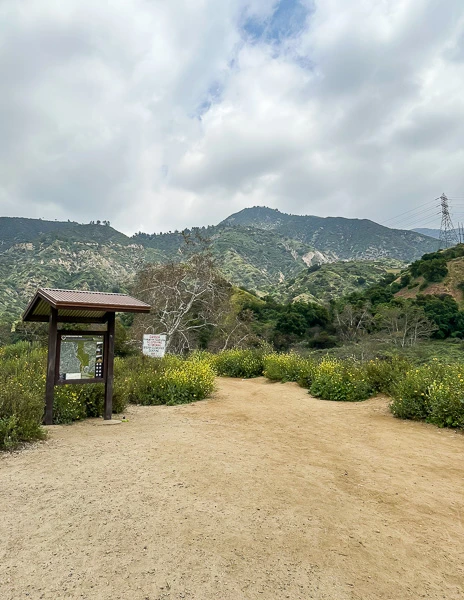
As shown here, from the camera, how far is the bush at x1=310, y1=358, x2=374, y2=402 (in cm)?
1051

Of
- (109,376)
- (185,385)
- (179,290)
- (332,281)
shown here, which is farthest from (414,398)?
(332,281)

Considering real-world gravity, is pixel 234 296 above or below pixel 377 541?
above

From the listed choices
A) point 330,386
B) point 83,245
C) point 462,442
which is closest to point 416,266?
point 330,386

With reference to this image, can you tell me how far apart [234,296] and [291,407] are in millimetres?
36609

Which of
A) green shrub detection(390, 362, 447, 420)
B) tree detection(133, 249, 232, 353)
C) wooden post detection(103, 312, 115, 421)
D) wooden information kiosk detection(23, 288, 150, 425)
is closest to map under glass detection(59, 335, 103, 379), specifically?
Result: wooden information kiosk detection(23, 288, 150, 425)

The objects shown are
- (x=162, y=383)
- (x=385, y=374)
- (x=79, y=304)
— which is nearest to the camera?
(x=79, y=304)

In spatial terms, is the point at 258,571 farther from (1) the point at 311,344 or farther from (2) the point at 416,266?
(2) the point at 416,266

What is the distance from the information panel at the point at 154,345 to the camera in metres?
12.6

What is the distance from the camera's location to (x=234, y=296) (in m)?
46.0

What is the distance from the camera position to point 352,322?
38.7 meters

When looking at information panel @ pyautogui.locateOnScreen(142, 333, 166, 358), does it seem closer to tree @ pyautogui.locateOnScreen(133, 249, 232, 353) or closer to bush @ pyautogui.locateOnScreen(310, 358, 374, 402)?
bush @ pyautogui.locateOnScreen(310, 358, 374, 402)

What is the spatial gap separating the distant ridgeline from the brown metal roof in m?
20.5

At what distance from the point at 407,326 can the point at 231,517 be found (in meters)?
36.1

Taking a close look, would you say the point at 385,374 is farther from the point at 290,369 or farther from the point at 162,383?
the point at 162,383
